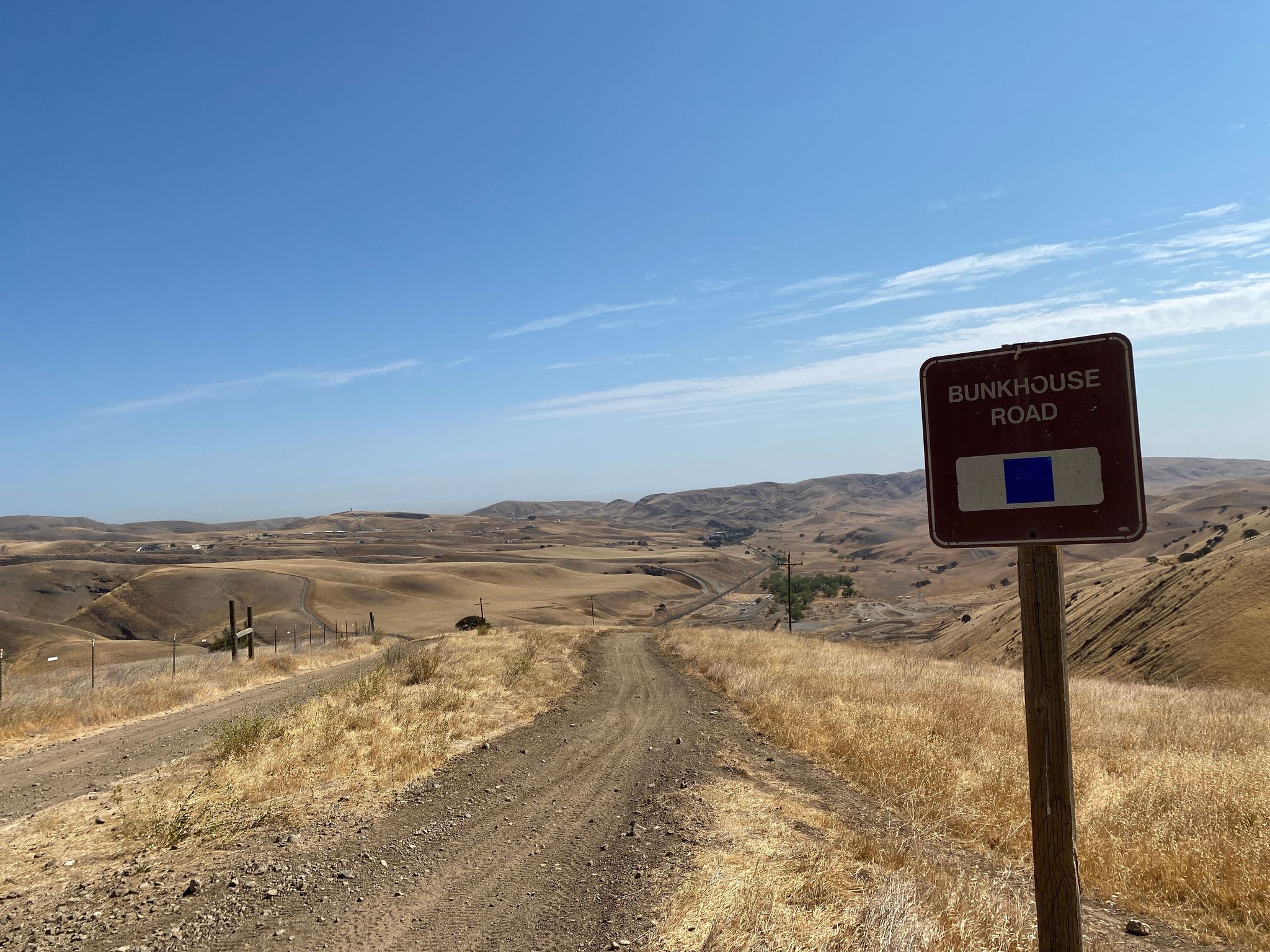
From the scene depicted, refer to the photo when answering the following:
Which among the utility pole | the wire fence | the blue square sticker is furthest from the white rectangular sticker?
the utility pole

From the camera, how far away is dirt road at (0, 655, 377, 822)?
10273 millimetres

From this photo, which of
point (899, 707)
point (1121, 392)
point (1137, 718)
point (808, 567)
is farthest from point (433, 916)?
point (808, 567)

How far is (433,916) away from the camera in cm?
548

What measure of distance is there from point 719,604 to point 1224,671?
67729mm

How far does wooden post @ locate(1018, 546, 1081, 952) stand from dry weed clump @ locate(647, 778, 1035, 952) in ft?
4.49

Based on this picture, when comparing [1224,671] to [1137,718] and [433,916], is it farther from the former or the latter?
[433,916]

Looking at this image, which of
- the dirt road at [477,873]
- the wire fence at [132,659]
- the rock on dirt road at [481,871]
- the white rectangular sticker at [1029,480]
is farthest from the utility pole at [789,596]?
the white rectangular sticker at [1029,480]

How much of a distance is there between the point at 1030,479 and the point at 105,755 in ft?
52.8

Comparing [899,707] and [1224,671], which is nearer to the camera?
[899,707]

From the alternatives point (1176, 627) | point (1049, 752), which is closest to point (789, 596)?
point (1176, 627)

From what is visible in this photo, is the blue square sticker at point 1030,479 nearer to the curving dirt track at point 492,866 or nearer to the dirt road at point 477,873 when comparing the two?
the dirt road at point 477,873

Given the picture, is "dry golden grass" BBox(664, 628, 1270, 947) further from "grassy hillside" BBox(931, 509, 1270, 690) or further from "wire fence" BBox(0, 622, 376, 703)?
"wire fence" BBox(0, 622, 376, 703)

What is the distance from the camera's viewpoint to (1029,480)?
10.0 feet

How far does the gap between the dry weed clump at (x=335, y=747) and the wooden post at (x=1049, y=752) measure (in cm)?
728
